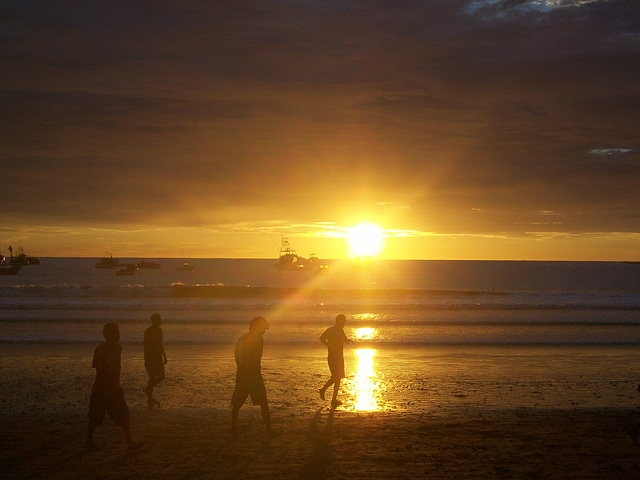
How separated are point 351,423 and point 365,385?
363 cm

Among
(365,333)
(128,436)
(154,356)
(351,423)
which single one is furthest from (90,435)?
(365,333)

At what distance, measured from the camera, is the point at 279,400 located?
36.7 feet

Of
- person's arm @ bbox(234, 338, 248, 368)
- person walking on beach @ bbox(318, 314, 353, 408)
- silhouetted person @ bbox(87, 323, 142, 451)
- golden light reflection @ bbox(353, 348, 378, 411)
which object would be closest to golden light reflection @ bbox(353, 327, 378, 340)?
golden light reflection @ bbox(353, 348, 378, 411)

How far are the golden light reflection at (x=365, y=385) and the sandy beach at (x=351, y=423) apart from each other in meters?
0.05

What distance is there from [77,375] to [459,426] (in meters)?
9.61

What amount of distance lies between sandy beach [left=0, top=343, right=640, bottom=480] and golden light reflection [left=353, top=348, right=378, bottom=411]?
5cm

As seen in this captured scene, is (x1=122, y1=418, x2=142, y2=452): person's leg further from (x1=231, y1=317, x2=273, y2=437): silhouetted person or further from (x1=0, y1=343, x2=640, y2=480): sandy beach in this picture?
(x1=231, y1=317, x2=273, y2=437): silhouetted person

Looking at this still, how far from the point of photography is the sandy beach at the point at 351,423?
698cm

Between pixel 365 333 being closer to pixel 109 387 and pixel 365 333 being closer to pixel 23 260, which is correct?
pixel 109 387

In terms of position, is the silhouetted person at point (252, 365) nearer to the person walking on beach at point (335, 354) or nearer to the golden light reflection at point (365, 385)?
the person walking on beach at point (335, 354)

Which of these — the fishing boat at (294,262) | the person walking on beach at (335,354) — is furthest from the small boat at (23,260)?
the person walking on beach at (335,354)

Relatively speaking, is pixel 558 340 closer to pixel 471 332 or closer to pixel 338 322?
pixel 471 332

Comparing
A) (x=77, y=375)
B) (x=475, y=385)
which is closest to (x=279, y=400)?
(x=475, y=385)

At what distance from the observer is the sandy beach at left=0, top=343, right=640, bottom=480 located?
22.9ft
